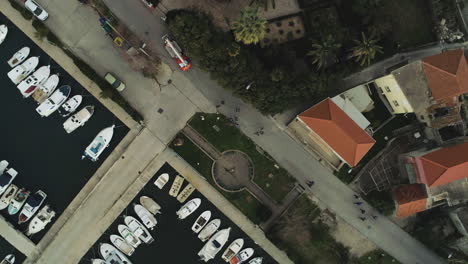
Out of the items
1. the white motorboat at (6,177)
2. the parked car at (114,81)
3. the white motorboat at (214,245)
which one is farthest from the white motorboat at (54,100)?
the white motorboat at (214,245)

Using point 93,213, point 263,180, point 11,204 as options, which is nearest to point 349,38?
point 263,180

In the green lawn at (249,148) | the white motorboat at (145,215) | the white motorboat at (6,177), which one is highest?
the green lawn at (249,148)

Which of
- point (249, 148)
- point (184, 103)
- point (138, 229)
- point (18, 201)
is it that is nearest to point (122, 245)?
point (138, 229)

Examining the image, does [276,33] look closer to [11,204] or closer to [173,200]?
[173,200]

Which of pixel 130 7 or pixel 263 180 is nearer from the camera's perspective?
pixel 130 7

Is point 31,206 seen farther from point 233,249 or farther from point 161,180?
point 233,249

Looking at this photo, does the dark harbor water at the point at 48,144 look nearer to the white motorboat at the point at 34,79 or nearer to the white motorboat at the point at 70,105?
the white motorboat at the point at 70,105

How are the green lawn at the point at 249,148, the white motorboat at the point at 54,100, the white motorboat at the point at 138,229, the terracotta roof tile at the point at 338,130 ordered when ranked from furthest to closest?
the white motorboat at the point at 138,229 < the green lawn at the point at 249,148 < the white motorboat at the point at 54,100 < the terracotta roof tile at the point at 338,130
